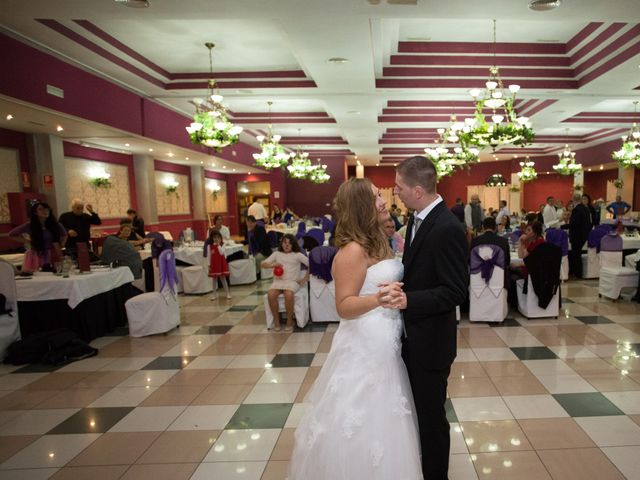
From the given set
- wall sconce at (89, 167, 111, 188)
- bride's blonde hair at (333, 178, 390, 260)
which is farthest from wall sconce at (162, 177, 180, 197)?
bride's blonde hair at (333, 178, 390, 260)

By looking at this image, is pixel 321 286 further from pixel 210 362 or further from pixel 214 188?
pixel 214 188

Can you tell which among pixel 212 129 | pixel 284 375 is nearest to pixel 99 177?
pixel 212 129

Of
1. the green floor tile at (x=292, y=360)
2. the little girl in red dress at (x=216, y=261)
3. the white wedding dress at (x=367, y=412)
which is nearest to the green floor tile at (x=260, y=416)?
the green floor tile at (x=292, y=360)

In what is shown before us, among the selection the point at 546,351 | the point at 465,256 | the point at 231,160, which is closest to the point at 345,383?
the point at 465,256

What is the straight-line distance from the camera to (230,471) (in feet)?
8.04

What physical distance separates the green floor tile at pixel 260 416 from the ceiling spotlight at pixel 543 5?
14.8 feet

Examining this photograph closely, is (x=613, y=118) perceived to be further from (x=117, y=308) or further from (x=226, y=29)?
(x=117, y=308)

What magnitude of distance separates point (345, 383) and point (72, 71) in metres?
6.34

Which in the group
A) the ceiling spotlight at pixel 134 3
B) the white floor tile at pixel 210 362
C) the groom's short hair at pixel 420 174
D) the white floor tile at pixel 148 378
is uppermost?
the ceiling spotlight at pixel 134 3

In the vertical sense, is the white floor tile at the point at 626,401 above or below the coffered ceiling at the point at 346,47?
below

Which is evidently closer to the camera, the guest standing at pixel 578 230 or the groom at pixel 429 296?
the groom at pixel 429 296

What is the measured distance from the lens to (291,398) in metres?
3.37

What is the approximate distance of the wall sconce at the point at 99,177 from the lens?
10285 mm

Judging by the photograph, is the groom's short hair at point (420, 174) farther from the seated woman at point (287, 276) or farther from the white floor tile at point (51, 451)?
the seated woman at point (287, 276)
